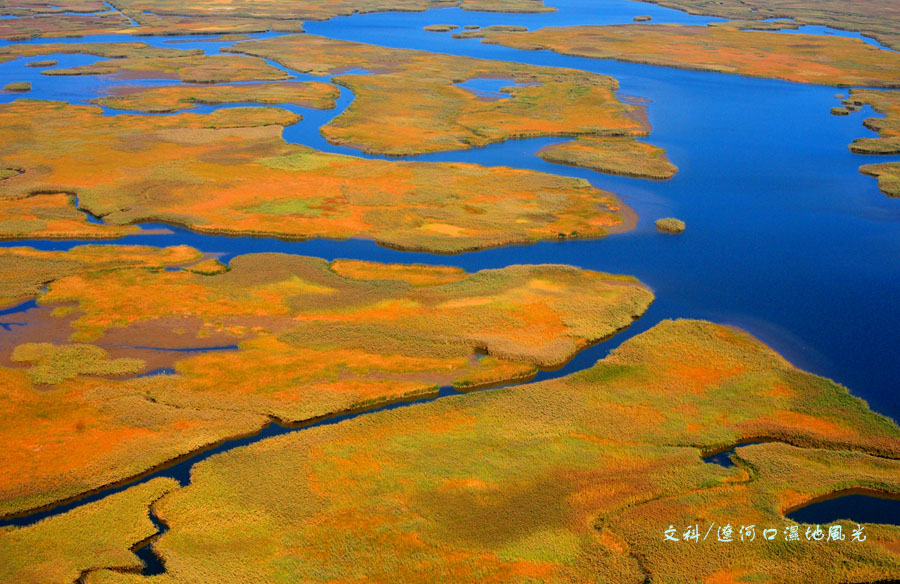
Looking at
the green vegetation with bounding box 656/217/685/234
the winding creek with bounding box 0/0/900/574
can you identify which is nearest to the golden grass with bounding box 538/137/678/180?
the winding creek with bounding box 0/0/900/574

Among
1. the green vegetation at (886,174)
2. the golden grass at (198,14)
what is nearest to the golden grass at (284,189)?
the green vegetation at (886,174)

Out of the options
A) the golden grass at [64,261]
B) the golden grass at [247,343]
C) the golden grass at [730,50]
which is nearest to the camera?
the golden grass at [247,343]

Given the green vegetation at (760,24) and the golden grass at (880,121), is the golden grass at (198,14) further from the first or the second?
the golden grass at (880,121)

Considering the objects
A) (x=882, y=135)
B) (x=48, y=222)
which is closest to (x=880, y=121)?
(x=882, y=135)

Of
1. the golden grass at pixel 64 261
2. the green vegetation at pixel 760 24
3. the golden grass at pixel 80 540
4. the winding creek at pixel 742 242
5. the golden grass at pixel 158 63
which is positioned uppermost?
the green vegetation at pixel 760 24

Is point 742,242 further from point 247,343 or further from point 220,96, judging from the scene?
point 220,96

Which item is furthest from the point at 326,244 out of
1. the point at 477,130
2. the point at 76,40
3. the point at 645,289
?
the point at 76,40

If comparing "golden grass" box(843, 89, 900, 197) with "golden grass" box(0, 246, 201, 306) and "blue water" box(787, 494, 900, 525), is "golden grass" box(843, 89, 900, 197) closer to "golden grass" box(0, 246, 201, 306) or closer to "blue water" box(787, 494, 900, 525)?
"blue water" box(787, 494, 900, 525)
